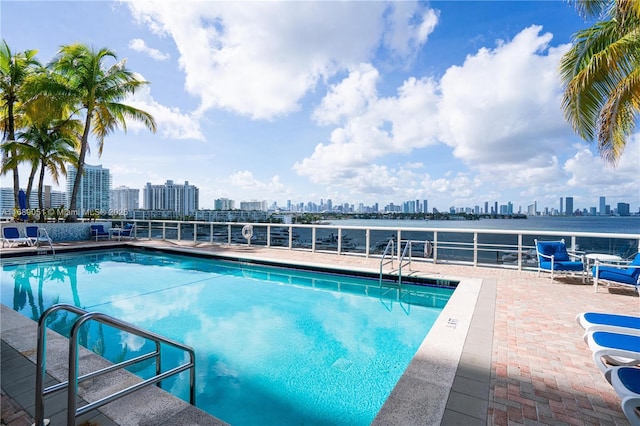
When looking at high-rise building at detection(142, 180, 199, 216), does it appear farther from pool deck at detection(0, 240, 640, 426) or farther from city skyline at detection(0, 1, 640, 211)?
pool deck at detection(0, 240, 640, 426)

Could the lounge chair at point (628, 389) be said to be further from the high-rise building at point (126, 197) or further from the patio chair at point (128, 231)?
the high-rise building at point (126, 197)

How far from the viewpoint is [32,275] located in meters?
7.86

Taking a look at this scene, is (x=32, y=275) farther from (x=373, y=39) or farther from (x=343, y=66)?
(x=373, y=39)

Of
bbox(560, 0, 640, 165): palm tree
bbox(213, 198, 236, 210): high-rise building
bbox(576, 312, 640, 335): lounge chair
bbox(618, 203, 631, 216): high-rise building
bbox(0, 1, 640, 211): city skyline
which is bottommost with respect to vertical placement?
bbox(576, 312, 640, 335): lounge chair

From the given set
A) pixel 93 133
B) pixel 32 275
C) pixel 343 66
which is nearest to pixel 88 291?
pixel 32 275

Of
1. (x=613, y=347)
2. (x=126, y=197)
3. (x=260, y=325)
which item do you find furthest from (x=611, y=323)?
(x=126, y=197)

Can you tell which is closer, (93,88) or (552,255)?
(552,255)

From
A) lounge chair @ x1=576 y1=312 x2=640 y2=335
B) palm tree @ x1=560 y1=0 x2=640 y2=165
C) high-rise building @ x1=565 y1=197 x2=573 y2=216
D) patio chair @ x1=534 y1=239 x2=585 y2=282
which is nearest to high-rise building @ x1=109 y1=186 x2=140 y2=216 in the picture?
patio chair @ x1=534 y1=239 x2=585 y2=282

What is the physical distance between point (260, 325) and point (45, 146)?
15.0m

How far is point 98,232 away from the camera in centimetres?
1326

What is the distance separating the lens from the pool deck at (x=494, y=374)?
208cm

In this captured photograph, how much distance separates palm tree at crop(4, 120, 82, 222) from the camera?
1234cm

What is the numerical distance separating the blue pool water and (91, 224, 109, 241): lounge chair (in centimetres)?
432

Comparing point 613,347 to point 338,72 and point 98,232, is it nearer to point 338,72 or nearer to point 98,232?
point 338,72
